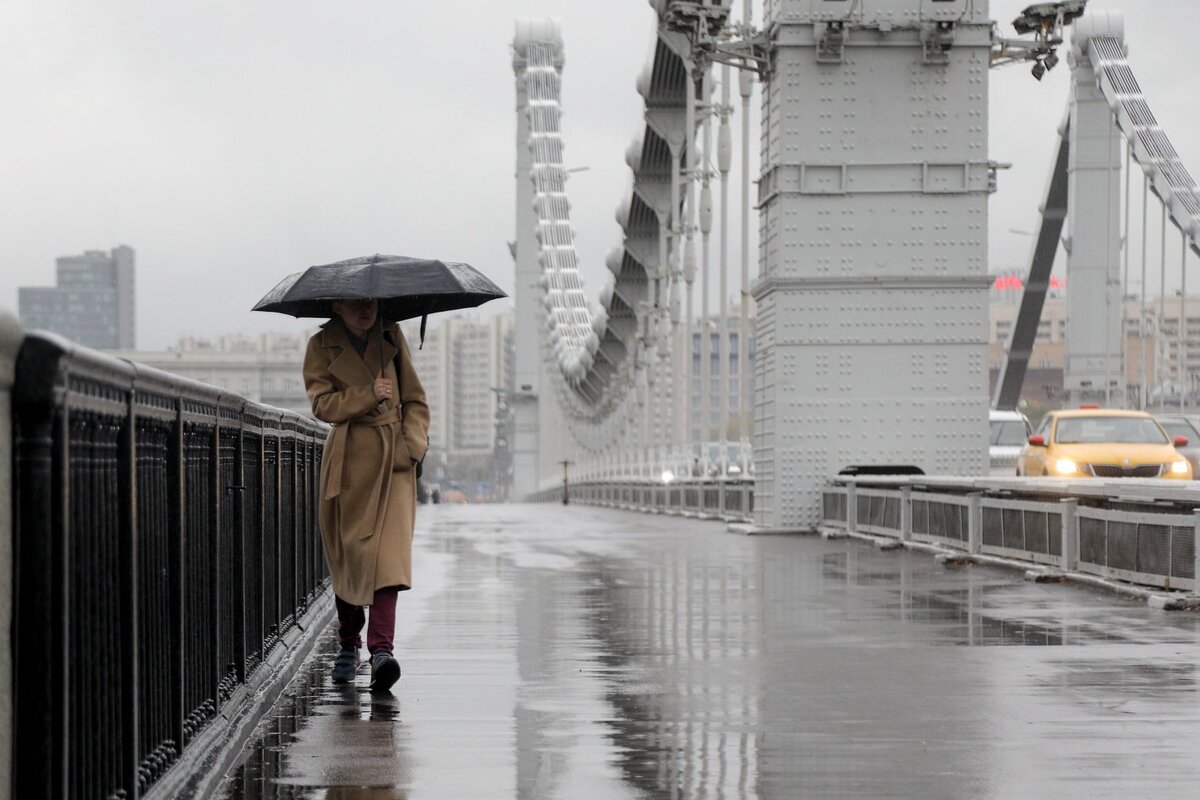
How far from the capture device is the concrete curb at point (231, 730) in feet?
16.8

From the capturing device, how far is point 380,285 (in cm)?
773

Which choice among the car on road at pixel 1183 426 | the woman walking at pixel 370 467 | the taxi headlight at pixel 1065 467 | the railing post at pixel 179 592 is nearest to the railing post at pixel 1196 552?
the woman walking at pixel 370 467

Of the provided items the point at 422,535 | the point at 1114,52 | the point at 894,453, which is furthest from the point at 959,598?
the point at 1114,52

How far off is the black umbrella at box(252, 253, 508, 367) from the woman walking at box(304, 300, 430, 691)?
0.12 m

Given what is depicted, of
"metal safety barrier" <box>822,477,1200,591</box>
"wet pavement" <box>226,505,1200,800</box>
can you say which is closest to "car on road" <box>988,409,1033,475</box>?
"metal safety barrier" <box>822,477,1200,591</box>

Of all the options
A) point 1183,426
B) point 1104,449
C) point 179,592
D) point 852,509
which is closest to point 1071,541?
point 852,509

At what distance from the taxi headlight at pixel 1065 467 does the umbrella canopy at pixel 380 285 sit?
1818cm

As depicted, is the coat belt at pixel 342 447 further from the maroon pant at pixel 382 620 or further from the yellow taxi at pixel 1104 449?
the yellow taxi at pixel 1104 449

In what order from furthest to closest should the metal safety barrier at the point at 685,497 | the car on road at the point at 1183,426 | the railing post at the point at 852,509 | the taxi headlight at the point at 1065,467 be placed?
1. the car on road at the point at 1183,426
2. the metal safety barrier at the point at 685,497
3. the taxi headlight at the point at 1065,467
4. the railing post at the point at 852,509

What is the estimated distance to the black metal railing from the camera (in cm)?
357

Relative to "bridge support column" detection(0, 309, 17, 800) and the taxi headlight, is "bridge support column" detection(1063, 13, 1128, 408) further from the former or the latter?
"bridge support column" detection(0, 309, 17, 800)

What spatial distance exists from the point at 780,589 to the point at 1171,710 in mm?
6610

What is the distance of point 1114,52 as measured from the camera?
2186 inches

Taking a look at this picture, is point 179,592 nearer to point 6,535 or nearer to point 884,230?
point 6,535
